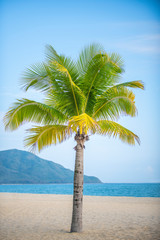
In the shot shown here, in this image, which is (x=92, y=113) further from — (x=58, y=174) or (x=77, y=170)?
(x=58, y=174)

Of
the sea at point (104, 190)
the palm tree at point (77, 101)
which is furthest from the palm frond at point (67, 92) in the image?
the sea at point (104, 190)

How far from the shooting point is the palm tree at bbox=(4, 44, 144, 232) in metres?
7.36

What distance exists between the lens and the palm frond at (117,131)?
24.7ft

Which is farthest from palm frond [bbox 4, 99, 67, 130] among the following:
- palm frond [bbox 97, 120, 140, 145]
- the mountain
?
the mountain

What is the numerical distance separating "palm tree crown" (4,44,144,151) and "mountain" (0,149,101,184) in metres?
143

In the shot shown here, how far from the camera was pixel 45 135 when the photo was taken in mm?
7867

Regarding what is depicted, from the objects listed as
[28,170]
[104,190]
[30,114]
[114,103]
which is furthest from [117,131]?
[28,170]

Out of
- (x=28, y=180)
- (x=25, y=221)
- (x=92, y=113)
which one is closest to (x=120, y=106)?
(x=92, y=113)

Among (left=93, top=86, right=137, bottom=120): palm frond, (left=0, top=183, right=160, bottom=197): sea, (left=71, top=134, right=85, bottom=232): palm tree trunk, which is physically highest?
(left=93, top=86, right=137, bottom=120): palm frond

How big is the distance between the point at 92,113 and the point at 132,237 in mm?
3577

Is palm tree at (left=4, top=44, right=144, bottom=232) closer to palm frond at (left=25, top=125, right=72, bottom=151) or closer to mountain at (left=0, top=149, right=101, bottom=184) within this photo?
palm frond at (left=25, top=125, right=72, bottom=151)

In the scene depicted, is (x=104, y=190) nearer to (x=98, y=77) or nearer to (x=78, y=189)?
(x=78, y=189)

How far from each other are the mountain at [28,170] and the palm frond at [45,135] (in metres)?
143

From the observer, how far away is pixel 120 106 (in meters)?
Result: 7.84
